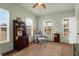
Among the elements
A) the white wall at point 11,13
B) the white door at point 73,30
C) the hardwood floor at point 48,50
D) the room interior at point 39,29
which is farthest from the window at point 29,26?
the white door at point 73,30

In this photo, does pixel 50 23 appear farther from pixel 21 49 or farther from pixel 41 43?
pixel 21 49

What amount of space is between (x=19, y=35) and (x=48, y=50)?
65 cm

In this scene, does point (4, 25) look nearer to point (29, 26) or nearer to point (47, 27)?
point (29, 26)

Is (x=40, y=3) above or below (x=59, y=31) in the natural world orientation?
above

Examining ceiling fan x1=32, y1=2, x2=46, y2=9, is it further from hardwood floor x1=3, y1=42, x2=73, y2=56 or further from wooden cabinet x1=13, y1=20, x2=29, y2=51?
hardwood floor x1=3, y1=42, x2=73, y2=56

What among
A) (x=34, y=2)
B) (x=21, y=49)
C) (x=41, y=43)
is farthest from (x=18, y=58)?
(x=34, y=2)

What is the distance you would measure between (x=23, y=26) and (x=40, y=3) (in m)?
0.57

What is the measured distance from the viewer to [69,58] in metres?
2.12

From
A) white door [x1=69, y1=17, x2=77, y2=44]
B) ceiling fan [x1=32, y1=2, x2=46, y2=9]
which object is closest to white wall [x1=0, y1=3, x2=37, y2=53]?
ceiling fan [x1=32, y1=2, x2=46, y2=9]

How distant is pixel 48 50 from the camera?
7.26 ft

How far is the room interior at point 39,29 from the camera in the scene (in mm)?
2133

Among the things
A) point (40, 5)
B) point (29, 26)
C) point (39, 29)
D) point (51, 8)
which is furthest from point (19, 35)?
point (51, 8)

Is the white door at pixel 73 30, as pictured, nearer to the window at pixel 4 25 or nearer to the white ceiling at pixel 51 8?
the white ceiling at pixel 51 8

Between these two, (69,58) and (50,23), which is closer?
(69,58)
